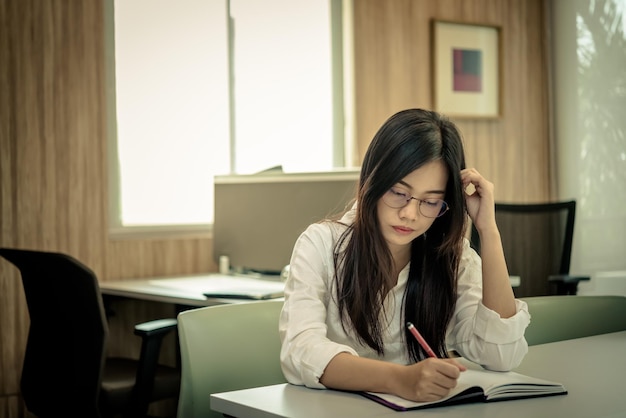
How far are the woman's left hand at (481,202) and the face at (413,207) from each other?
96mm

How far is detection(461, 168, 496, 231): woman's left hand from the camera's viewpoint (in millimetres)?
1822

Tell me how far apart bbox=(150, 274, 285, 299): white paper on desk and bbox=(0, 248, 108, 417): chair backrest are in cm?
51

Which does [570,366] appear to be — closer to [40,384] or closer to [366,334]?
[366,334]

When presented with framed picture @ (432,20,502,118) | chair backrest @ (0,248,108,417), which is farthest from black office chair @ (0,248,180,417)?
framed picture @ (432,20,502,118)

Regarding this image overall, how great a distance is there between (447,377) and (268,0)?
3350 millimetres

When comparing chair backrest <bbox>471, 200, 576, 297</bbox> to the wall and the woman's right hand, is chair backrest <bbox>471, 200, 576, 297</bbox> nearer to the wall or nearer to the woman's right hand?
the wall

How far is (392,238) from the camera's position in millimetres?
1733

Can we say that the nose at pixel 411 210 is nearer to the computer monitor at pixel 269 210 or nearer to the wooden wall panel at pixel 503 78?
the computer monitor at pixel 269 210

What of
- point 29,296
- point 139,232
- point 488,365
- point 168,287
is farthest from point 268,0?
point 488,365

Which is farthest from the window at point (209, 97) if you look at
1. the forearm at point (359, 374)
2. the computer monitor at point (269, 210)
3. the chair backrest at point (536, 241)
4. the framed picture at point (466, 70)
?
the forearm at point (359, 374)

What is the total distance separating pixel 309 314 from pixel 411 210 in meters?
0.28

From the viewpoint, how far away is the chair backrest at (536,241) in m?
3.93

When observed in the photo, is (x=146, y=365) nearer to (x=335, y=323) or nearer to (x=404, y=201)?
(x=335, y=323)

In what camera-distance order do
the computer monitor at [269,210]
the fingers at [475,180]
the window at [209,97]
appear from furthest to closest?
the window at [209,97], the computer monitor at [269,210], the fingers at [475,180]
